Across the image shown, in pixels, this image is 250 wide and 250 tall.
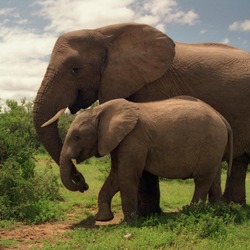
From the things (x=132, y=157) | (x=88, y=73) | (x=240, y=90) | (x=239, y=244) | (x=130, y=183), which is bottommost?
(x=239, y=244)

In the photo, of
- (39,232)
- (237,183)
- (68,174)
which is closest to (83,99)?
(68,174)

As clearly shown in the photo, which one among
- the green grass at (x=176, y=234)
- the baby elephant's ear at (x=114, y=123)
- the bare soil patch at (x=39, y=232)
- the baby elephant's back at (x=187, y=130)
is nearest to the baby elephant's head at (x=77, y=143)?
the baby elephant's ear at (x=114, y=123)

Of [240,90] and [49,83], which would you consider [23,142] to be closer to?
[49,83]

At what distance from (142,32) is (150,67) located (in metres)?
0.67

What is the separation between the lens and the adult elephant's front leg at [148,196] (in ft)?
23.7

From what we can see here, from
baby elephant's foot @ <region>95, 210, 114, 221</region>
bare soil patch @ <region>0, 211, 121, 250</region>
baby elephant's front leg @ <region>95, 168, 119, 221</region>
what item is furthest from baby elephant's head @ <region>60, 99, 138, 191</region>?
bare soil patch @ <region>0, 211, 121, 250</region>

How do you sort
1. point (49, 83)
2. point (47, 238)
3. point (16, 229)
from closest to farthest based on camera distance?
point (47, 238), point (16, 229), point (49, 83)

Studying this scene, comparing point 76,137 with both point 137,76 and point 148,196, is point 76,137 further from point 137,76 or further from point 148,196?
point 148,196

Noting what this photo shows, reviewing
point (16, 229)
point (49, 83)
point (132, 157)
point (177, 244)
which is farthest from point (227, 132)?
point (16, 229)

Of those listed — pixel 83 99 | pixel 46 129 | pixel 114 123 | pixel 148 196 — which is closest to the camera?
pixel 114 123

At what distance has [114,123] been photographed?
594cm

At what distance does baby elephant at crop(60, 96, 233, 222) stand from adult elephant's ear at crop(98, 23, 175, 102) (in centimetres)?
76

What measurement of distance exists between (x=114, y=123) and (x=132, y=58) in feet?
5.13

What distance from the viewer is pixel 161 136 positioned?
6.00m
